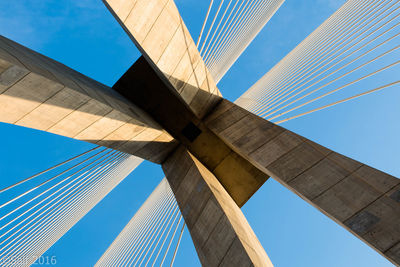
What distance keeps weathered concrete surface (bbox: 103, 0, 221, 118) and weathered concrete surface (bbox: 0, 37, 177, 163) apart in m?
1.65

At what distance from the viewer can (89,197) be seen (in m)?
12.7

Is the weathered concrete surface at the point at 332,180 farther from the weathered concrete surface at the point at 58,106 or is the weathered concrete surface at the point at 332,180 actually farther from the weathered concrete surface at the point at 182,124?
the weathered concrete surface at the point at 58,106

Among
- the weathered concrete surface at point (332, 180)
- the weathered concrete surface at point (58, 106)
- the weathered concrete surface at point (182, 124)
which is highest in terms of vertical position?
the weathered concrete surface at point (182, 124)

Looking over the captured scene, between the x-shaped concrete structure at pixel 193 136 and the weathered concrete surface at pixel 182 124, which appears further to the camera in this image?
the weathered concrete surface at pixel 182 124

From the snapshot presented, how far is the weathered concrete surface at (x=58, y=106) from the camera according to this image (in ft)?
19.8

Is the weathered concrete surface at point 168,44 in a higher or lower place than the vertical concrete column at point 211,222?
higher

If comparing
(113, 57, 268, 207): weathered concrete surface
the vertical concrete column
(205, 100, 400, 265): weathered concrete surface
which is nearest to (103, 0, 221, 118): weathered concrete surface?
(113, 57, 268, 207): weathered concrete surface

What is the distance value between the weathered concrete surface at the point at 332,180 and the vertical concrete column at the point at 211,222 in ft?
5.19

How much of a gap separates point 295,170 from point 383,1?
5667mm

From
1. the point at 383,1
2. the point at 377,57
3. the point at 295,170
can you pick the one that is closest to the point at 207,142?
the point at 295,170

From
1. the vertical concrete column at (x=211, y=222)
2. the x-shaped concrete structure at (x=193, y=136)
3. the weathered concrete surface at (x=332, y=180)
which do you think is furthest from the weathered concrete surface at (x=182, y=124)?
the weathered concrete surface at (x=332, y=180)

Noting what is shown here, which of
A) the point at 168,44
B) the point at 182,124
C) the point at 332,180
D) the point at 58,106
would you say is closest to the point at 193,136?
the point at 182,124

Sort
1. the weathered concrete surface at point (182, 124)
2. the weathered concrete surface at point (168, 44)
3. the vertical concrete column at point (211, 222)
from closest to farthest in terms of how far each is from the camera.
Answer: the weathered concrete surface at point (168, 44)
the vertical concrete column at point (211, 222)
the weathered concrete surface at point (182, 124)

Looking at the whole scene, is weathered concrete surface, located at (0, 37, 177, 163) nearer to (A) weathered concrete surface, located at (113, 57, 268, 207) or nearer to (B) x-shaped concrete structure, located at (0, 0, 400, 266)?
(B) x-shaped concrete structure, located at (0, 0, 400, 266)
